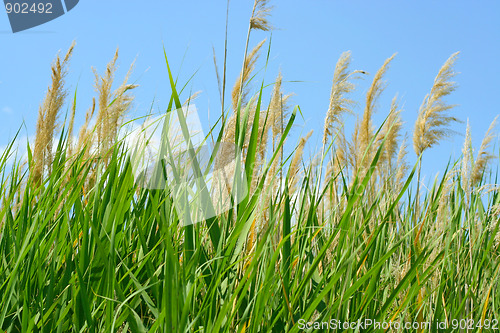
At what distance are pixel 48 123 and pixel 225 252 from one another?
1.61m

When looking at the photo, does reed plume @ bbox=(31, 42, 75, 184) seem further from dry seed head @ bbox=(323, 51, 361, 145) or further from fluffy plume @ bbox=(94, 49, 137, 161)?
dry seed head @ bbox=(323, 51, 361, 145)

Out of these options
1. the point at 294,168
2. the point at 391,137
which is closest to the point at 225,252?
the point at 294,168

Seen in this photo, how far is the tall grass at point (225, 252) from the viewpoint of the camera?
160 centimetres

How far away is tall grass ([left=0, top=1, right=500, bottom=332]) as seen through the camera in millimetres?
1596

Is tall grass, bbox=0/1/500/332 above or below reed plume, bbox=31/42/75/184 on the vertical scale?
below

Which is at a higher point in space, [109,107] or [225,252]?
[109,107]

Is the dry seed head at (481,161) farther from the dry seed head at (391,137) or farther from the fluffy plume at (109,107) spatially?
the fluffy plume at (109,107)

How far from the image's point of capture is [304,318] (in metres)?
1.60

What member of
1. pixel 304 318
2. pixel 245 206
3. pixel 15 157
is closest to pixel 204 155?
pixel 245 206

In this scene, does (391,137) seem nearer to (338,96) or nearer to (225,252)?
(338,96)

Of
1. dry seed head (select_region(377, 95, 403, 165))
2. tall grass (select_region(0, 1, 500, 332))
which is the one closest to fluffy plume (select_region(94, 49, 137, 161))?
tall grass (select_region(0, 1, 500, 332))

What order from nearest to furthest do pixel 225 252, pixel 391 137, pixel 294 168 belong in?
pixel 225 252 < pixel 294 168 < pixel 391 137

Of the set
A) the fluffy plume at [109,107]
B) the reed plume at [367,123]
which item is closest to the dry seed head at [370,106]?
the reed plume at [367,123]

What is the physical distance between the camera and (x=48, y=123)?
2770 mm
